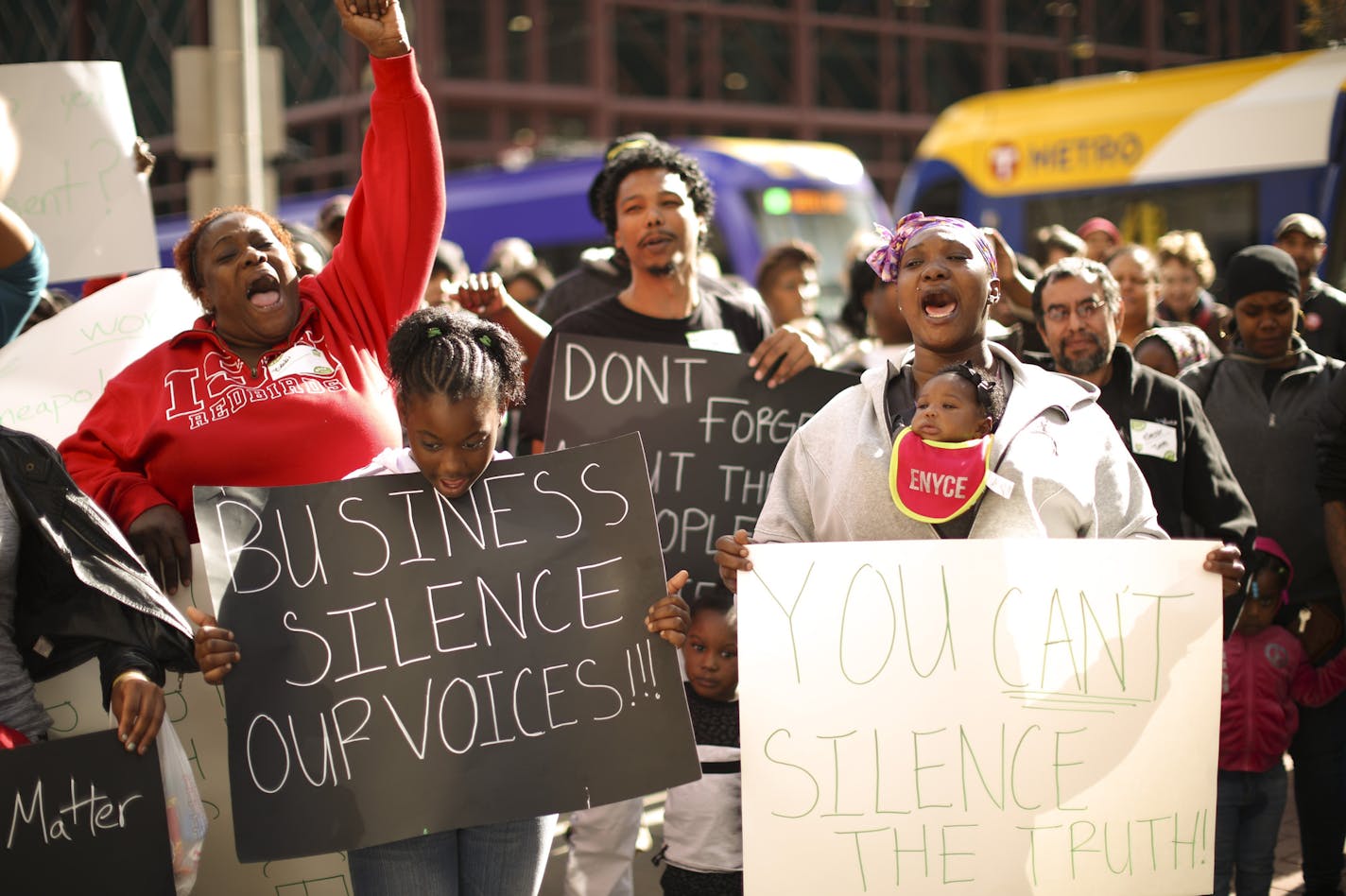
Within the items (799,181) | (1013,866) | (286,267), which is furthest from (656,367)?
(799,181)

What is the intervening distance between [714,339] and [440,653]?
1.54m

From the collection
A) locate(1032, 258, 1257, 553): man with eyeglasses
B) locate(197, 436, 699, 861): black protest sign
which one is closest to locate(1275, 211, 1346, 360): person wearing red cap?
locate(1032, 258, 1257, 553): man with eyeglasses

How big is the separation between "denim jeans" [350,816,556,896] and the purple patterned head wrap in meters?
1.42

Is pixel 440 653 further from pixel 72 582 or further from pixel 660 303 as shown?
pixel 660 303

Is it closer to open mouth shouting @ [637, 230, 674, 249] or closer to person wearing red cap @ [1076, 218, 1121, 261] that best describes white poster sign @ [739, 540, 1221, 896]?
open mouth shouting @ [637, 230, 674, 249]

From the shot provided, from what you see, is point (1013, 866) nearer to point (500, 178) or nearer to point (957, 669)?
point (957, 669)

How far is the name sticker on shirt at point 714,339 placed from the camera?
402cm

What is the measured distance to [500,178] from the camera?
15.9m

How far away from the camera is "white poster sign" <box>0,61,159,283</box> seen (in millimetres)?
4426

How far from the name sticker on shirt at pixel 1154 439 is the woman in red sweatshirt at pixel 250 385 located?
6.24ft

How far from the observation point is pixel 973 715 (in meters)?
2.85

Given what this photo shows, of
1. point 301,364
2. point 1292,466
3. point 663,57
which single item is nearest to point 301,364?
point 301,364

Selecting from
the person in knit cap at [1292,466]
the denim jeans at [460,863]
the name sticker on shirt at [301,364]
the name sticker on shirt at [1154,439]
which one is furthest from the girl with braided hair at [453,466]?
the person in knit cap at [1292,466]

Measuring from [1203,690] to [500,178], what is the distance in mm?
13867
